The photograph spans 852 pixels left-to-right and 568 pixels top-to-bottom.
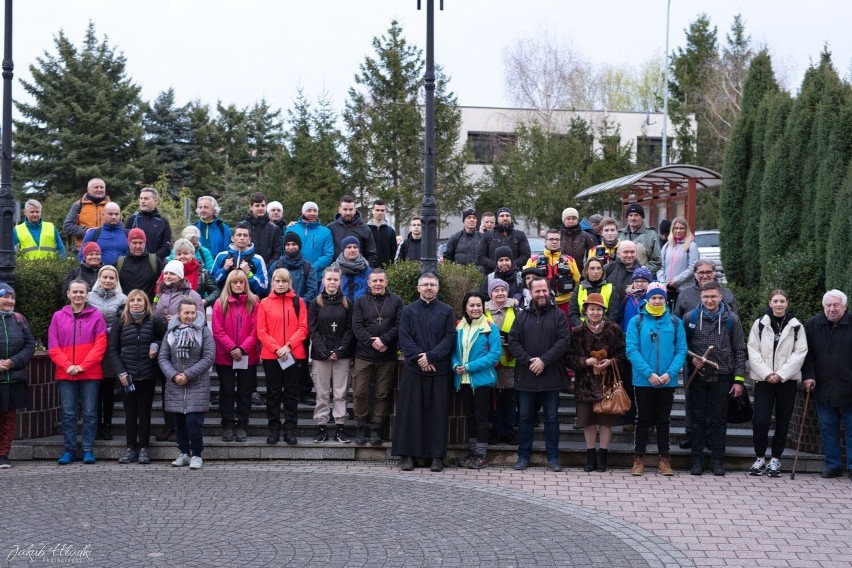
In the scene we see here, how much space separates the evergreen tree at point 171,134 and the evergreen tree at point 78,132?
12.5 ft

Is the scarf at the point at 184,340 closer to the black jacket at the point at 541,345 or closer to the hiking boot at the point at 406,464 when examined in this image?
the hiking boot at the point at 406,464

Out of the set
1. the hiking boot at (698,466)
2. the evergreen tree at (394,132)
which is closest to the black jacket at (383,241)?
the hiking boot at (698,466)

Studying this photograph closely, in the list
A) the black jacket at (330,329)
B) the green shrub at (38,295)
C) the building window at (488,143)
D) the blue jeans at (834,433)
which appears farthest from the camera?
the building window at (488,143)

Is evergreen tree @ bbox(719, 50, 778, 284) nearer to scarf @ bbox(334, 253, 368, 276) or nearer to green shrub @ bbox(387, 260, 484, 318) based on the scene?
green shrub @ bbox(387, 260, 484, 318)

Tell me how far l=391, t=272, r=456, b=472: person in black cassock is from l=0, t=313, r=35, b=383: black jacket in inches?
163

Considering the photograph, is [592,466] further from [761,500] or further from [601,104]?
[601,104]

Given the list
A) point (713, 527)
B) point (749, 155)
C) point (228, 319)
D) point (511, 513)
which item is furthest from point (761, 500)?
point (749, 155)

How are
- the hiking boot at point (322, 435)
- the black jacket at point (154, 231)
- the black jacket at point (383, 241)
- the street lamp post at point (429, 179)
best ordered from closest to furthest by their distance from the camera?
the hiking boot at point (322, 435) < the street lamp post at point (429, 179) < the black jacket at point (154, 231) < the black jacket at point (383, 241)

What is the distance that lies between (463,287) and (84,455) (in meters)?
4.87

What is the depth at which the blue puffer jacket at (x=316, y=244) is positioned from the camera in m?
13.6

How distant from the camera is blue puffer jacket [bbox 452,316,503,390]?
A: 443 inches

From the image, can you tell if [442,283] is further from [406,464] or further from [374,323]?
[406,464]

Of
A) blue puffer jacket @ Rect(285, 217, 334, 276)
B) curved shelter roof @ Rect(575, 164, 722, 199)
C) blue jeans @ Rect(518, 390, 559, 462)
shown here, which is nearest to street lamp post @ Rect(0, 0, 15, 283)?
blue puffer jacket @ Rect(285, 217, 334, 276)

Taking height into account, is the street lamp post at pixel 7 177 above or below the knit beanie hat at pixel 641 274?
above
